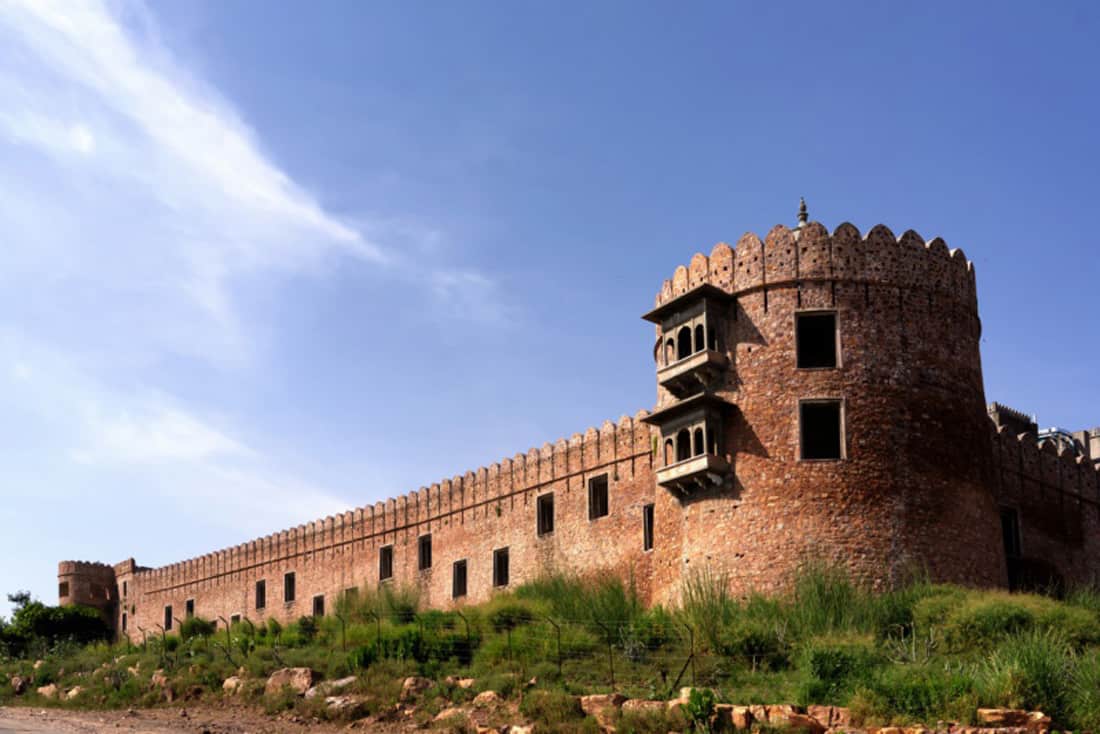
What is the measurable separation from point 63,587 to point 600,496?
32594 millimetres

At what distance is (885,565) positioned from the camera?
79.4 ft

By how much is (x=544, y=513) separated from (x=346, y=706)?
11225mm

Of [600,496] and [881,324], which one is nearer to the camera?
[881,324]

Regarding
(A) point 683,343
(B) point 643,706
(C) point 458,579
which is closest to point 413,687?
(B) point 643,706

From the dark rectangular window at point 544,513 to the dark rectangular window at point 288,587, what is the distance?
13206 millimetres

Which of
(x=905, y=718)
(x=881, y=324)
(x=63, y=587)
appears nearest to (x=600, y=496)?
(x=881, y=324)

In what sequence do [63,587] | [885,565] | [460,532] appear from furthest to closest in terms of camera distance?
[63,587], [460,532], [885,565]

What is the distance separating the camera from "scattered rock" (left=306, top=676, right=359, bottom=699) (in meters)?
23.7

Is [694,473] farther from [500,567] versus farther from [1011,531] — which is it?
[500,567]

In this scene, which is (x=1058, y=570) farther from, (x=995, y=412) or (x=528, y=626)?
(x=528, y=626)

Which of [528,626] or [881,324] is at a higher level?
[881,324]

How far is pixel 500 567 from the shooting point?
34.2 metres

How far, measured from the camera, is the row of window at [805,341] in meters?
25.8

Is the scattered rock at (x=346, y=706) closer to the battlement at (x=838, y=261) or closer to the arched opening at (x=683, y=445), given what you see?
the arched opening at (x=683, y=445)
